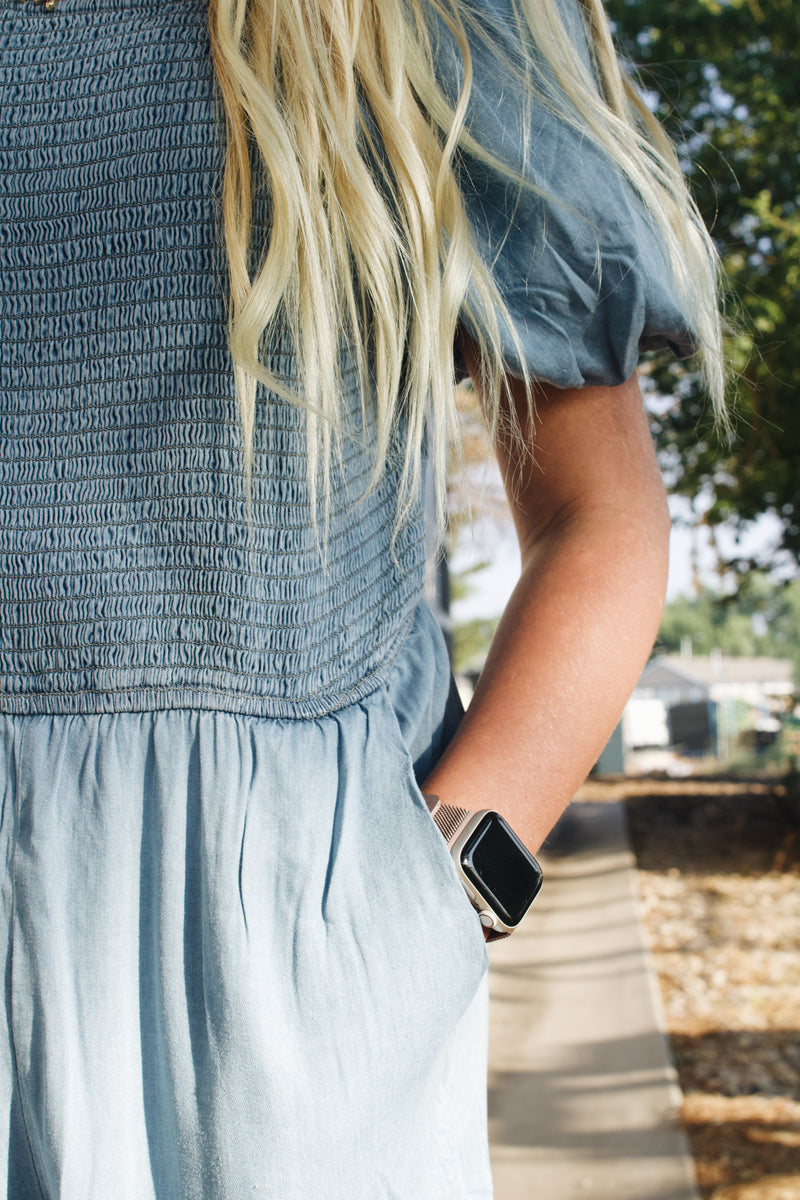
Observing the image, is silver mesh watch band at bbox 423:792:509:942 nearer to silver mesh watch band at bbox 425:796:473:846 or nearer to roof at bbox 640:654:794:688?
Result: silver mesh watch band at bbox 425:796:473:846

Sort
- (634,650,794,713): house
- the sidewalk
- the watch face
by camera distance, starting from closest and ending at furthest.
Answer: the watch face, the sidewalk, (634,650,794,713): house

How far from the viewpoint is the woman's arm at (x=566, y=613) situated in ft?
2.86

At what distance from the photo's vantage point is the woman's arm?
87 centimetres

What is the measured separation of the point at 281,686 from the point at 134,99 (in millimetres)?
514

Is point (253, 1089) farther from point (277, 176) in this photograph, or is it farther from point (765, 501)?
point (765, 501)

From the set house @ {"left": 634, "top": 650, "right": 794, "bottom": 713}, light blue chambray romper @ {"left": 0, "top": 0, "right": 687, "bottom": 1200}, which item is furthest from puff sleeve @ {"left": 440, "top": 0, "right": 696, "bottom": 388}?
house @ {"left": 634, "top": 650, "right": 794, "bottom": 713}

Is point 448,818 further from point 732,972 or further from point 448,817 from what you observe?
point 732,972

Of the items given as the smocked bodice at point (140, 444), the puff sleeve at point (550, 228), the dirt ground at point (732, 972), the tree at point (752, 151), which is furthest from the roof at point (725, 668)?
the smocked bodice at point (140, 444)

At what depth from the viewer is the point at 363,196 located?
81cm

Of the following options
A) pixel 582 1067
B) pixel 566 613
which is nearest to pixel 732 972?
pixel 582 1067

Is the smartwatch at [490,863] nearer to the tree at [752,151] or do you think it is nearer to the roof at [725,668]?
the tree at [752,151]

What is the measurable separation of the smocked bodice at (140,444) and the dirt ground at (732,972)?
3386mm

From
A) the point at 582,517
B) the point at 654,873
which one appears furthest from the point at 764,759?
the point at 582,517

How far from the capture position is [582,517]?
960 mm
